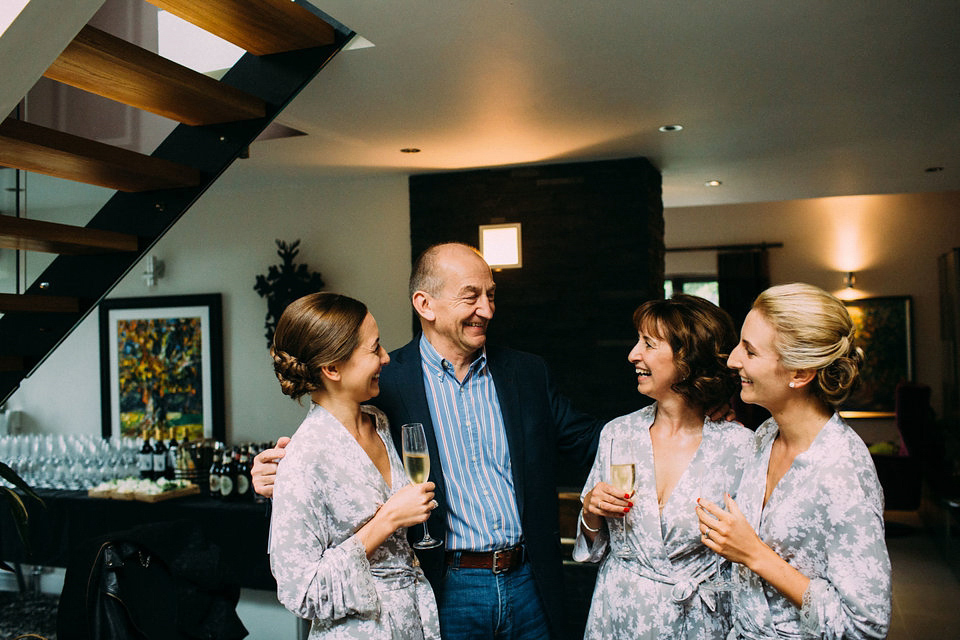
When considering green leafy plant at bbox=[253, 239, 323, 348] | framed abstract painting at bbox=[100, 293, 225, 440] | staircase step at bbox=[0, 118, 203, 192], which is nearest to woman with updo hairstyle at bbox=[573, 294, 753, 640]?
staircase step at bbox=[0, 118, 203, 192]

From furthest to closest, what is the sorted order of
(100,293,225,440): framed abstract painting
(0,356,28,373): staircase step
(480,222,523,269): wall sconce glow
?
1. (100,293,225,440): framed abstract painting
2. (480,222,523,269): wall sconce glow
3. (0,356,28,373): staircase step

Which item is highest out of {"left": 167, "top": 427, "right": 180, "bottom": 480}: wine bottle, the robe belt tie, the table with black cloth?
the robe belt tie

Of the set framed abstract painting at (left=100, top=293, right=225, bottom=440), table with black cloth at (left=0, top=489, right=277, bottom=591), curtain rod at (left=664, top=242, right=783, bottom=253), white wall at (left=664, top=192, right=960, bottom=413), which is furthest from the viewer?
curtain rod at (left=664, top=242, right=783, bottom=253)

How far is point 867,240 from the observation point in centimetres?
1046

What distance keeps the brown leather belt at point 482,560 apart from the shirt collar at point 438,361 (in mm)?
519

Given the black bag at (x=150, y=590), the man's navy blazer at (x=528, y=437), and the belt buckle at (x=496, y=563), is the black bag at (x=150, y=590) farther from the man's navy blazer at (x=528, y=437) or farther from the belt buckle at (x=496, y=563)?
the belt buckle at (x=496, y=563)

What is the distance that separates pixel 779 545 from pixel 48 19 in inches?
72.0

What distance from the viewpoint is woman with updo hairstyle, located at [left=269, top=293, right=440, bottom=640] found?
69.0 inches

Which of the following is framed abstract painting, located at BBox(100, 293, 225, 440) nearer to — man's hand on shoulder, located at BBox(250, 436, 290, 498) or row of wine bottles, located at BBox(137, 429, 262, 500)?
row of wine bottles, located at BBox(137, 429, 262, 500)

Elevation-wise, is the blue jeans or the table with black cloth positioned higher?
the blue jeans

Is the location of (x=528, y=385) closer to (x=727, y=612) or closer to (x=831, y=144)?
(x=727, y=612)

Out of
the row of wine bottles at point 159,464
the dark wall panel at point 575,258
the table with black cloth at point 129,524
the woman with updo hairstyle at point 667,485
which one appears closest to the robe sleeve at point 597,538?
the woman with updo hairstyle at point 667,485

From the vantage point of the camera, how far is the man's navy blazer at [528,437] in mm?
2270

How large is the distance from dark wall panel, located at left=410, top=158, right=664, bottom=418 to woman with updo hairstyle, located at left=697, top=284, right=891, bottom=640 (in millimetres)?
4040
